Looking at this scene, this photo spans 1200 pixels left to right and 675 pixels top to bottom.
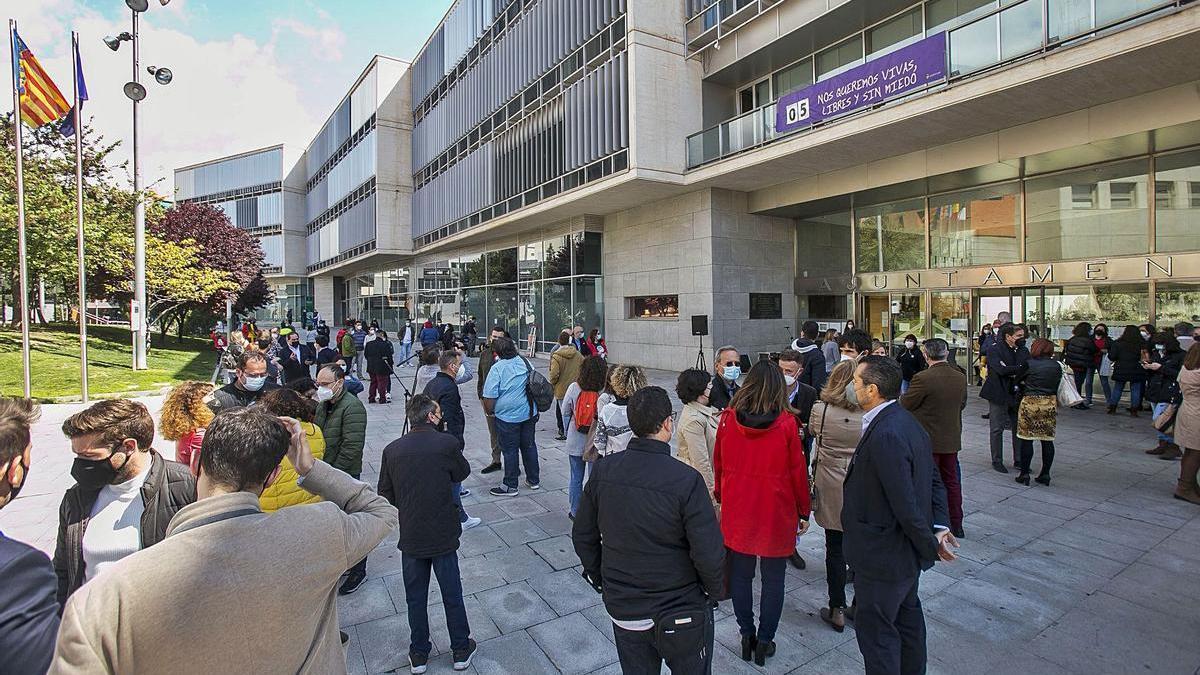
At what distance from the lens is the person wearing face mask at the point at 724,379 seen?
4.99m

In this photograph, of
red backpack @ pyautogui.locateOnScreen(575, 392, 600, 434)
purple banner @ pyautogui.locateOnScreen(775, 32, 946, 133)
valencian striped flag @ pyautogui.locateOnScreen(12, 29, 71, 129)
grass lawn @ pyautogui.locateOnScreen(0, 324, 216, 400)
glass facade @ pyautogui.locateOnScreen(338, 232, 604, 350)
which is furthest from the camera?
glass facade @ pyautogui.locateOnScreen(338, 232, 604, 350)

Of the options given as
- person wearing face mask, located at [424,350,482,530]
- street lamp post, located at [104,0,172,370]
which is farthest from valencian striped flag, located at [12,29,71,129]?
person wearing face mask, located at [424,350,482,530]

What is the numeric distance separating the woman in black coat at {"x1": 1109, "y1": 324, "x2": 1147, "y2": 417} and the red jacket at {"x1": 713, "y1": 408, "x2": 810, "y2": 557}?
10556 mm

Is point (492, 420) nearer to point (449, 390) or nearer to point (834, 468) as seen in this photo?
point (449, 390)

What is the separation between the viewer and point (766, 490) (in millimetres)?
3434

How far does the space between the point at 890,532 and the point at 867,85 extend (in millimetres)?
11477

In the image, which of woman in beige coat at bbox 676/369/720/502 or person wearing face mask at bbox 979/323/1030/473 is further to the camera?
person wearing face mask at bbox 979/323/1030/473

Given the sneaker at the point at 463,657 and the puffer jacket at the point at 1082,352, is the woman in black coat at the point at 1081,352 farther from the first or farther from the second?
the sneaker at the point at 463,657

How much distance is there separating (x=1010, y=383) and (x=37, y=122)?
17837 millimetres

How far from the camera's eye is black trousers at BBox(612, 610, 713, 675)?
2494 mm

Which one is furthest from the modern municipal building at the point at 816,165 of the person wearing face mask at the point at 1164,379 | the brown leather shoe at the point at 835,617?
the brown leather shoe at the point at 835,617

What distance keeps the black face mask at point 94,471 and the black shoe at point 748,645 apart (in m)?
3.46

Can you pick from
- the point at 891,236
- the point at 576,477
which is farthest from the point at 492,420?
the point at 891,236

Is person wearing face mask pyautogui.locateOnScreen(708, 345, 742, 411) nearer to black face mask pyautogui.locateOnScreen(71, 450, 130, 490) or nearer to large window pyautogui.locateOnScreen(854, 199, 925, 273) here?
black face mask pyautogui.locateOnScreen(71, 450, 130, 490)
